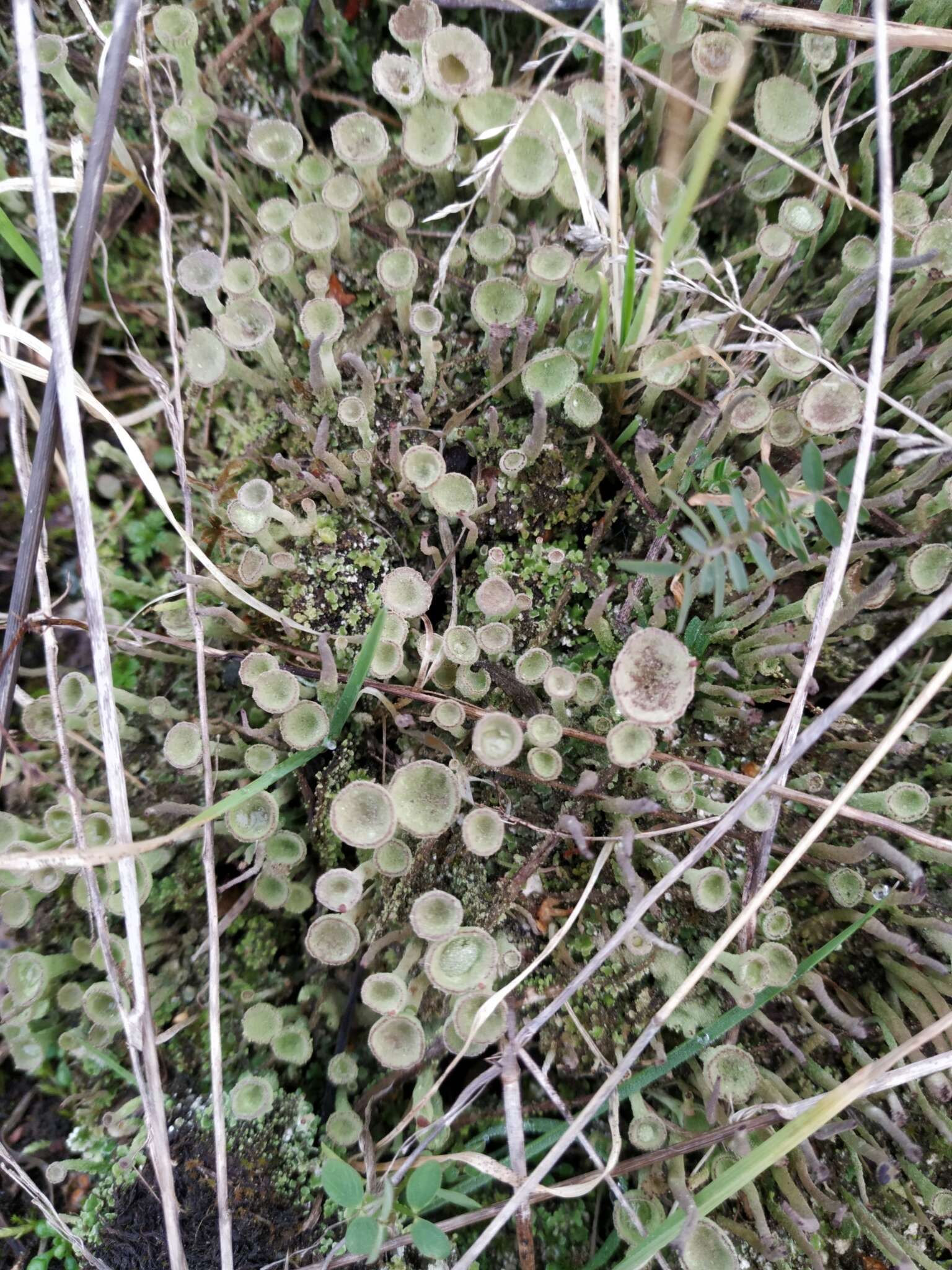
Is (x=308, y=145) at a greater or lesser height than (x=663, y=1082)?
greater

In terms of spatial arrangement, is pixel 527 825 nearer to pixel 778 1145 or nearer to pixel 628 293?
pixel 778 1145

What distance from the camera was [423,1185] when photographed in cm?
118

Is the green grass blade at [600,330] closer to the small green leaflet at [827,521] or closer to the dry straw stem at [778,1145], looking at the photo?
the small green leaflet at [827,521]

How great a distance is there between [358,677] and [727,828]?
63cm

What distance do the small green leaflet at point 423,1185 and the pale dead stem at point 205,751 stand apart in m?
0.30

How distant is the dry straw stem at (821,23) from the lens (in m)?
1.39

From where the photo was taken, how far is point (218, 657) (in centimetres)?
162

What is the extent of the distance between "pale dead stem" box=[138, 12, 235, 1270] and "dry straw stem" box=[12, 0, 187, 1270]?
3.3 inches

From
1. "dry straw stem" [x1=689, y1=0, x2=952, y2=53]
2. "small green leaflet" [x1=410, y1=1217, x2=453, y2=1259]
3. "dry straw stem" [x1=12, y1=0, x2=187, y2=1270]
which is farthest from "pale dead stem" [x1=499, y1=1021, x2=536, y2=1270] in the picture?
"dry straw stem" [x1=689, y1=0, x2=952, y2=53]

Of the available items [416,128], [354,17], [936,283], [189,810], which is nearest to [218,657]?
[189,810]

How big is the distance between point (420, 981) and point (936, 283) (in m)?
1.61

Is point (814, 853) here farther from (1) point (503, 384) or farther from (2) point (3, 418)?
(2) point (3, 418)

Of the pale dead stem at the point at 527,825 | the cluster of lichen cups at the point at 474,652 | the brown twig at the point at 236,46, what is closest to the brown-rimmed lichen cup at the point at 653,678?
the cluster of lichen cups at the point at 474,652

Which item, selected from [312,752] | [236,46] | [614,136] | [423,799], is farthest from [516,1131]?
[236,46]
